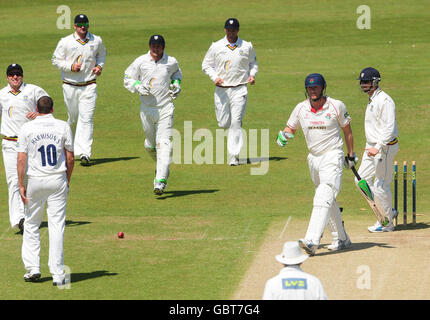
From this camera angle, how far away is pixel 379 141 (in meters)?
12.9

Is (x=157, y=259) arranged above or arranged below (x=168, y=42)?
below

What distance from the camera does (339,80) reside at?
23.9m

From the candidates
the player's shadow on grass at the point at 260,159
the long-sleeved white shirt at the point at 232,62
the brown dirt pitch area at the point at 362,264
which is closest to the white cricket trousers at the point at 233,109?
the long-sleeved white shirt at the point at 232,62

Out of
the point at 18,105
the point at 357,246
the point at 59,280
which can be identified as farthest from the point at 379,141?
the point at 18,105

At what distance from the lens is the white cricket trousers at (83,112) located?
17.5 metres

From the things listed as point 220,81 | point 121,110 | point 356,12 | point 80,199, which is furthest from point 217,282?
point 356,12

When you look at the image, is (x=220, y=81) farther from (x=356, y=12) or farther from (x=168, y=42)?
(x=356, y=12)

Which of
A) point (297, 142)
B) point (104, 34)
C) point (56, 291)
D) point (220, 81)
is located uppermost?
point (104, 34)

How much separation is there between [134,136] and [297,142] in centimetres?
349

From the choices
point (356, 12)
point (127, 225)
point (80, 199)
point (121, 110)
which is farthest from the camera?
point (356, 12)

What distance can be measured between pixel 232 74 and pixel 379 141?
5150 millimetres

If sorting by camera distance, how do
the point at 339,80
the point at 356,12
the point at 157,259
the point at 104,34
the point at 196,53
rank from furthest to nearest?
the point at 356,12 < the point at 104,34 < the point at 196,53 < the point at 339,80 < the point at 157,259

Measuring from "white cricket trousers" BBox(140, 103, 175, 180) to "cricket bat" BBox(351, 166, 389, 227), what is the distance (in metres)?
3.77

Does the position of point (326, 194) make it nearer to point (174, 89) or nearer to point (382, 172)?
point (382, 172)
